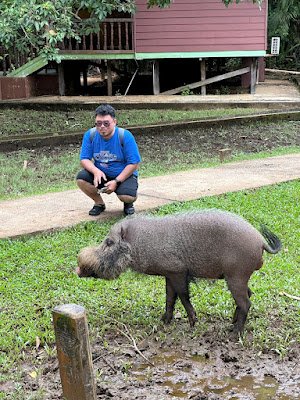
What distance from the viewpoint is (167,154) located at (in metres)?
10.8

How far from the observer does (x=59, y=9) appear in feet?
33.8

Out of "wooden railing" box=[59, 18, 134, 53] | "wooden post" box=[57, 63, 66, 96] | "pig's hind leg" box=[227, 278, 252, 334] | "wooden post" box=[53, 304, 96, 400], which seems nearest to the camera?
"wooden post" box=[53, 304, 96, 400]

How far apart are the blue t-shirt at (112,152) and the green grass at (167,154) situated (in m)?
1.91

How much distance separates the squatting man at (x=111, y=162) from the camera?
6.04 metres

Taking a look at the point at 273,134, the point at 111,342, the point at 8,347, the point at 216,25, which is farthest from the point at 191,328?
the point at 216,25

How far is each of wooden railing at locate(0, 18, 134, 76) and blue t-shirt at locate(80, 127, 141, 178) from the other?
35.8 ft

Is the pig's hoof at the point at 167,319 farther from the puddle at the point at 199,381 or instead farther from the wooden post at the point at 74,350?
the wooden post at the point at 74,350

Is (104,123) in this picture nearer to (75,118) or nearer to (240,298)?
(240,298)

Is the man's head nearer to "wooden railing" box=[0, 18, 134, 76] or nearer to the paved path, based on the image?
the paved path

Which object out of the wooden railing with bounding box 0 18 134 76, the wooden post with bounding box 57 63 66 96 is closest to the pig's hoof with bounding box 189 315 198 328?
the wooden railing with bounding box 0 18 134 76

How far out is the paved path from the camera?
628 cm

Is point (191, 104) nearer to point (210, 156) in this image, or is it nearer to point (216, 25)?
point (216, 25)

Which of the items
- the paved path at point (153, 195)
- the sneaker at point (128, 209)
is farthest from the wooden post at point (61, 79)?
the sneaker at point (128, 209)

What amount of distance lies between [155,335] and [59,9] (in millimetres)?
7732
